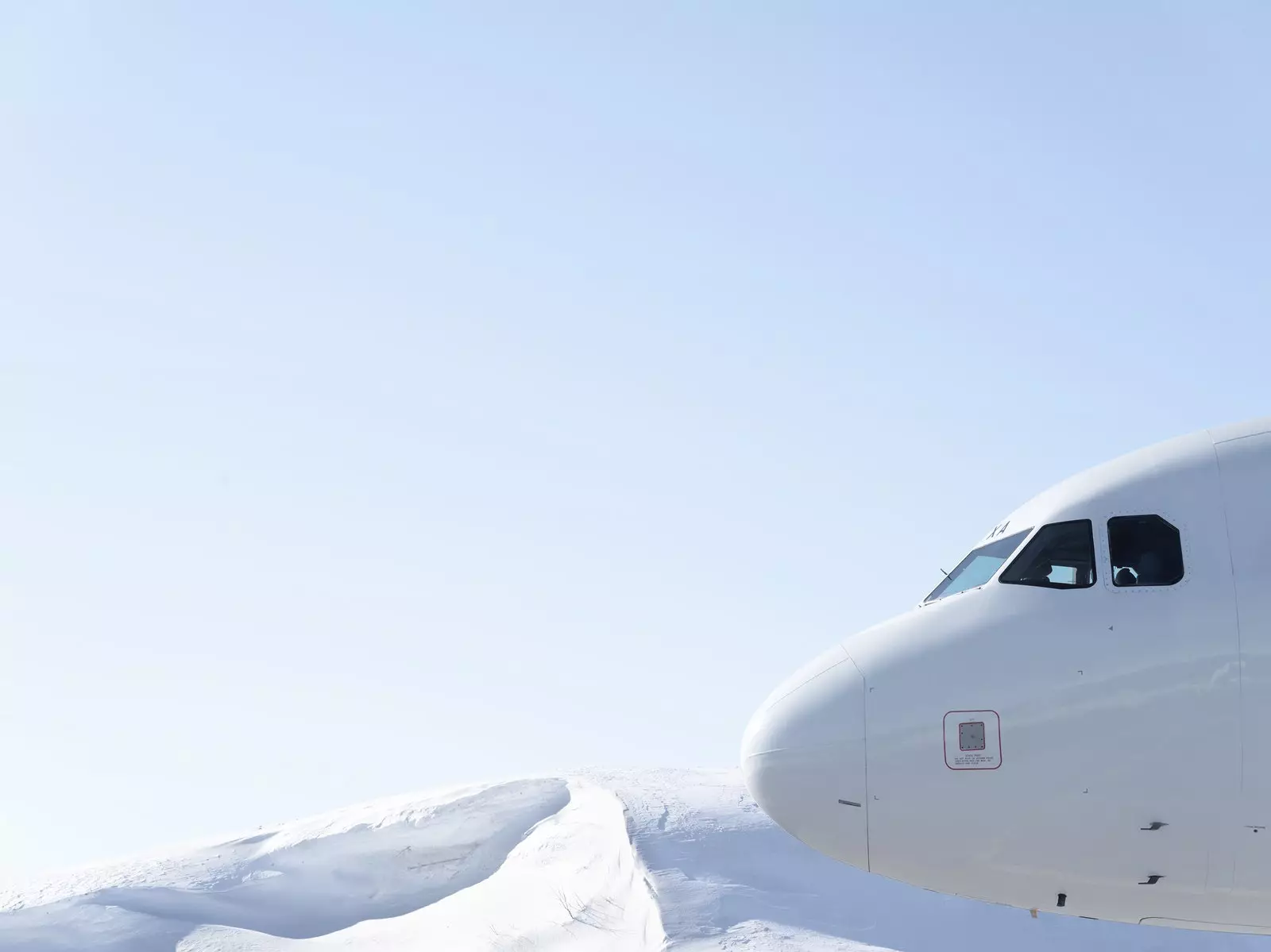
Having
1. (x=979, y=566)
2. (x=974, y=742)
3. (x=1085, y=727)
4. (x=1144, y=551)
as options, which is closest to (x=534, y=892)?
(x=979, y=566)

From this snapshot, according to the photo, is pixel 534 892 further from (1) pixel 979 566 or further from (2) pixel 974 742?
(2) pixel 974 742

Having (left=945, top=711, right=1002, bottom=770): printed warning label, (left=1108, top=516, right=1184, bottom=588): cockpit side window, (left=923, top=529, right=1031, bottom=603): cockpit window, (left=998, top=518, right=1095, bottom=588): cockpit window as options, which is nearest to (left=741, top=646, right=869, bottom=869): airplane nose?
(left=945, top=711, right=1002, bottom=770): printed warning label

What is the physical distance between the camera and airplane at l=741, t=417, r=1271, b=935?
1027 centimetres

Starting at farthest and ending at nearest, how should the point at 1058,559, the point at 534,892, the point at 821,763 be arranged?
the point at 534,892, the point at 1058,559, the point at 821,763

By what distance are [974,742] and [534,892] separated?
111 ft

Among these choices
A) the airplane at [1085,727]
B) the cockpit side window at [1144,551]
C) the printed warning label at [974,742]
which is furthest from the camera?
the cockpit side window at [1144,551]

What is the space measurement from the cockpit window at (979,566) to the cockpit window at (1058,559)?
0.16 metres

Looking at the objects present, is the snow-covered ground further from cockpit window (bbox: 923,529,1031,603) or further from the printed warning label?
the printed warning label

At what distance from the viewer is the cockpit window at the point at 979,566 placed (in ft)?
37.3

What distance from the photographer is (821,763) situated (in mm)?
10688

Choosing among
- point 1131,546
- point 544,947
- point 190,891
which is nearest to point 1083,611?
point 1131,546

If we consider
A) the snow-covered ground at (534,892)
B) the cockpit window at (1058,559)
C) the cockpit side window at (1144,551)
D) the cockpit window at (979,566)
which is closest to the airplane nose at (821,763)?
the cockpit window at (979,566)

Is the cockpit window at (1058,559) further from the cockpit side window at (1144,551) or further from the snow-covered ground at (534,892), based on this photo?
the snow-covered ground at (534,892)

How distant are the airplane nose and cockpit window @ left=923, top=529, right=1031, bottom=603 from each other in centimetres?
119
